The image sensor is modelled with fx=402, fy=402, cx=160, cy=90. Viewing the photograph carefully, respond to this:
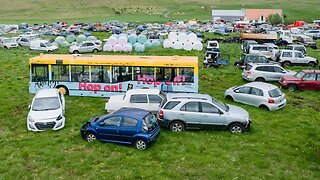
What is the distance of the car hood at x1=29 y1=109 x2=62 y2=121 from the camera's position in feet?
63.5

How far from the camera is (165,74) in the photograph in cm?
2506

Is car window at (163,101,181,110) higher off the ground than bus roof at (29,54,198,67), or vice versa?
bus roof at (29,54,198,67)

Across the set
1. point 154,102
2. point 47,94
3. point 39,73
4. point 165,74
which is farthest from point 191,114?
point 39,73

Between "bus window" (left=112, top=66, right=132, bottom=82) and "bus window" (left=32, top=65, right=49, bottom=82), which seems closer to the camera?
"bus window" (left=112, top=66, right=132, bottom=82)

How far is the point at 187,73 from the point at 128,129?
9178 mm

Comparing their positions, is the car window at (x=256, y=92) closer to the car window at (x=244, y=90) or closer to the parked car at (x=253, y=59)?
the car window at (x=244, y=90)

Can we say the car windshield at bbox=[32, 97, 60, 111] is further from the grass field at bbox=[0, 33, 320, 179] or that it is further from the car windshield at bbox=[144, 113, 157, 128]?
the car windshield at bbox=[144, 113, 157, 128]

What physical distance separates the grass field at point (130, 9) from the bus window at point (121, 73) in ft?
346

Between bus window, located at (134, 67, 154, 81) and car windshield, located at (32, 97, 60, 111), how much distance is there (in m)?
5.95

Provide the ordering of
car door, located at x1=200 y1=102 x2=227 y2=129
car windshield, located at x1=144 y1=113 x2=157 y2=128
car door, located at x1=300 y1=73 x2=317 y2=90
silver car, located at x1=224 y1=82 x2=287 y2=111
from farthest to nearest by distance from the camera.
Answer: car door, located at x1=300 y1=73 x2=317 y2=90 → silver car, located at x1=224 y1=82 x2=287 y2=111 → car door, located at x1=200 y1=102 x2=227 y2=129 → car windshield, located at x1=144 y1=113 x2=157 y2=128

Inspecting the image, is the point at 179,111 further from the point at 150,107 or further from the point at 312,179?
the point at 312,179

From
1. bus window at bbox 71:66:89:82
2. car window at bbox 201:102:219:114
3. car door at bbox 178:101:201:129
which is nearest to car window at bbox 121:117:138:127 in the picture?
car door at bbox 178:101:201:129

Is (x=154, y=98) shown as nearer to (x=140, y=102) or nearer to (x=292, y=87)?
(x=140, y=102)

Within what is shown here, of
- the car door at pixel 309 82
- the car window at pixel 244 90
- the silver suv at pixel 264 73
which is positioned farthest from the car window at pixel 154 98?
the car door at pixel 309 82
